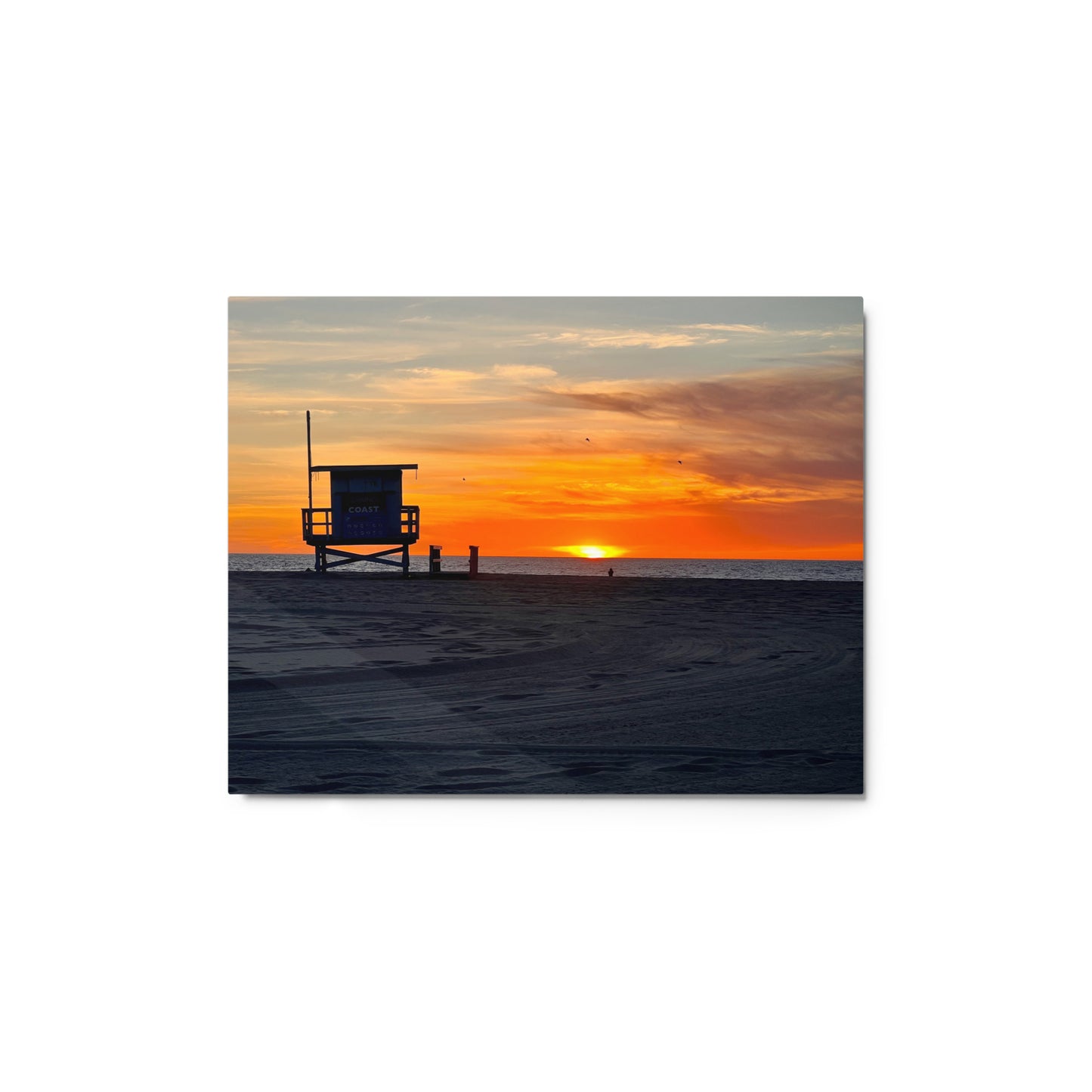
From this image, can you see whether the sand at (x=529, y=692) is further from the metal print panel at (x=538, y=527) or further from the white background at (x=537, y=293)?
the white background at (x=537, y=293)

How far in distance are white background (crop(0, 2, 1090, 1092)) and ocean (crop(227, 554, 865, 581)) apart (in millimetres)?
201

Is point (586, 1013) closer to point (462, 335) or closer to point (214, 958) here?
point (214, 958)

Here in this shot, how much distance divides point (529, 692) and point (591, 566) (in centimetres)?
47

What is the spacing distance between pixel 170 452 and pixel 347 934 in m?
1.67

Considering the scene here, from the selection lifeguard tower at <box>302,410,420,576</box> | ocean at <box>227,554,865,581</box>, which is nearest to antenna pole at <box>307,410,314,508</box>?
lifeguard tower at <box>302,410,420,576</box>

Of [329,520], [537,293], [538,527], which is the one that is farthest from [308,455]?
[537,293]

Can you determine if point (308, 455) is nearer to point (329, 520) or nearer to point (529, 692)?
point (329, 520)

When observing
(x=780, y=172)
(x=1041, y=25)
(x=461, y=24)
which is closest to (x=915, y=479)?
(x=780, y=172)

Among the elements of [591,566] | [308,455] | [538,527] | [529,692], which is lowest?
[529,692]

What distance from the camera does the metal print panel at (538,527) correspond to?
3738 millimetres

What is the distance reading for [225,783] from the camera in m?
3.80

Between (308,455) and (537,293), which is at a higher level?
(537,293)

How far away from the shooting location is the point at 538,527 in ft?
12.7

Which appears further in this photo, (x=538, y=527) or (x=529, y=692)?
(x=538, y=527)
